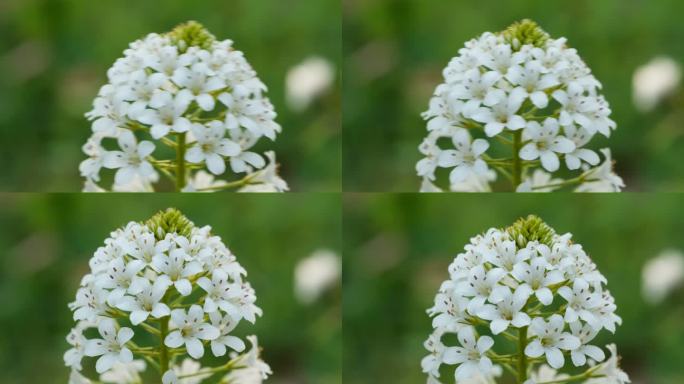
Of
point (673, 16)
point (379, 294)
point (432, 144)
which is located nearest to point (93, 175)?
point (432, 144)

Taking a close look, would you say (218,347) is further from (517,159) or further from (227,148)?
(517,159)

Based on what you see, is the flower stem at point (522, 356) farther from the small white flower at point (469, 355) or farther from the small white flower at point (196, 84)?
the small white flower at point (196, 84)

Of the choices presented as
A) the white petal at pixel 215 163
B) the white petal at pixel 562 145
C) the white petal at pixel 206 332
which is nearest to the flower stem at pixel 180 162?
the white petal at pixel 215 163

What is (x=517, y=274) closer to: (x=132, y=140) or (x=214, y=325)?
(x=214, y=325)

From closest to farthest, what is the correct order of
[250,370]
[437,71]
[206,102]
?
1. [206,102]
2. [250,370]
3. [437,71]

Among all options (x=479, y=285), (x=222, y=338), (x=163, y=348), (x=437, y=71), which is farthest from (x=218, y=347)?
(x=437, y=71)

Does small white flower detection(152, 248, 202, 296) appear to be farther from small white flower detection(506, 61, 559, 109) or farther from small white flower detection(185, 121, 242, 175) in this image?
small white flower detection(506, 61, 559, 109)
